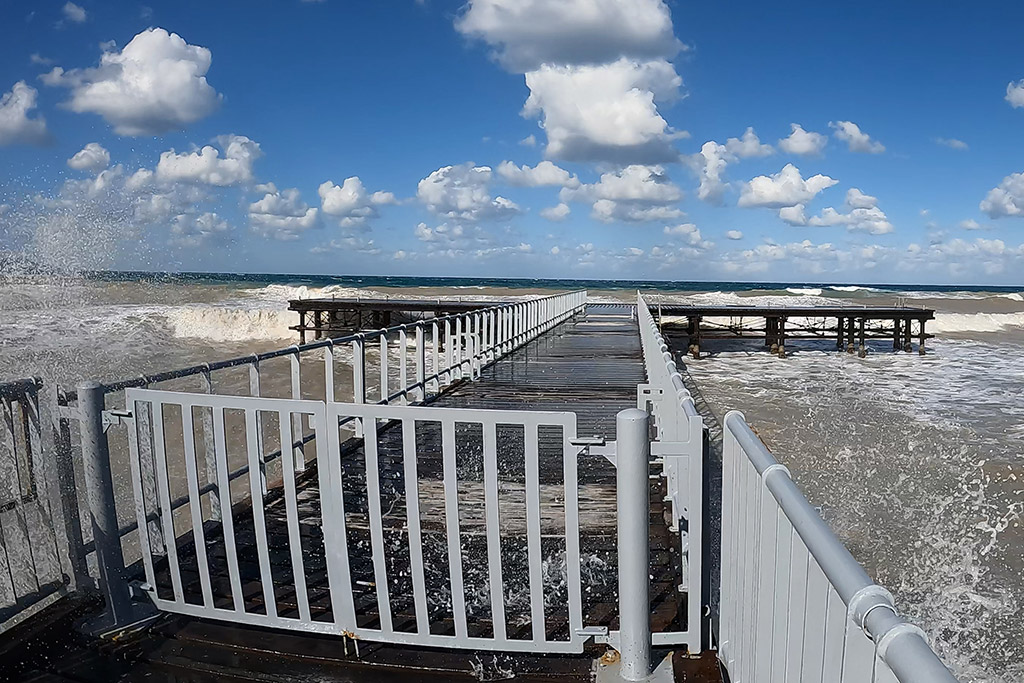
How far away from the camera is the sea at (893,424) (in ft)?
23.5

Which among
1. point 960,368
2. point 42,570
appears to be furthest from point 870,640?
point 960,368

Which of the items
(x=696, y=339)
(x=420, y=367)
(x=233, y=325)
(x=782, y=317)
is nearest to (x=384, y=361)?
(x=420, y=367)

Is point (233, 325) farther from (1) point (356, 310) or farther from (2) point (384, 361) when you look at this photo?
(2) point (384, 361)

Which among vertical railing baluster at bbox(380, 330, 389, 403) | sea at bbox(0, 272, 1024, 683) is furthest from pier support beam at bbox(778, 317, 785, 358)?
vertical railing baluster at bbox(380, 330, 389, 403)

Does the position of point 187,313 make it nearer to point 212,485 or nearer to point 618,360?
→ point 618,360

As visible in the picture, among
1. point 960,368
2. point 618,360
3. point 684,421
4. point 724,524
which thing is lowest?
point 960,368

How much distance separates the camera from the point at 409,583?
164 inches

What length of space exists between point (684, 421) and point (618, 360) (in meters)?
11.7

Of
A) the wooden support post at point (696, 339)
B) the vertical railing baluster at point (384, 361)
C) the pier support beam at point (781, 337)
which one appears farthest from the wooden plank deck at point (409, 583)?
the pier support beam at point (781, 337)

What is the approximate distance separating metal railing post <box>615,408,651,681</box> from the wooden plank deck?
0.22 meters

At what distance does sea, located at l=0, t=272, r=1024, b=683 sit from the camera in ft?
23.5

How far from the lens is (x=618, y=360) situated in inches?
594

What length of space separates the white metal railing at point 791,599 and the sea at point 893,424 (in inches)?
83.1

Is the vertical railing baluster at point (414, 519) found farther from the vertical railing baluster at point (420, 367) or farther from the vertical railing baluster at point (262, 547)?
Answer: the vertical railing baluster at point (420, 367)
